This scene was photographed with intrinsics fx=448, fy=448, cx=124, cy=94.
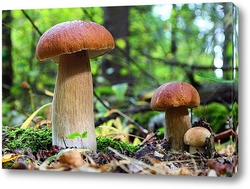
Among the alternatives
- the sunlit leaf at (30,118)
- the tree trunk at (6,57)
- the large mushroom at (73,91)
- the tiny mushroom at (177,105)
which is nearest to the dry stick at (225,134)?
the tiny mushroom at (177,105)

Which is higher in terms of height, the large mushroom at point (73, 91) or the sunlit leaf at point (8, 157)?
the large mushroom at point (73, 91)

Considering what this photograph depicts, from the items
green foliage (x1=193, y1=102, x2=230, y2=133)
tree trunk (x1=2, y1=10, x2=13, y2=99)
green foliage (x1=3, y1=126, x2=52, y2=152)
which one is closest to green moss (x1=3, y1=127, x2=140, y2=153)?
green foliage (x1=3, y1=126, x2=52, y2=152)

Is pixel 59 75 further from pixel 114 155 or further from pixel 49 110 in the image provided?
pixel 114 155

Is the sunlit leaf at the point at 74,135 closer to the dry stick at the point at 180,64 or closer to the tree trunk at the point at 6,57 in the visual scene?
the tree trunk at the point at 6,57

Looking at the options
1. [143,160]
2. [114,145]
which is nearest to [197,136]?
[143,160]

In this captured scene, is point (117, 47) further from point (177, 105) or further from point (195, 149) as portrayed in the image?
point (195, 149)

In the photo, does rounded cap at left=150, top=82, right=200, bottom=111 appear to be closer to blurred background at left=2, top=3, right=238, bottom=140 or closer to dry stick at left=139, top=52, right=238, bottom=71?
blurred background at left=2, top=3, right=238, bottom=140

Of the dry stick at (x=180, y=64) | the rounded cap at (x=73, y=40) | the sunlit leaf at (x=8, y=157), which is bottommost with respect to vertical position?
the sunlit leaf at (x=8, y=157)
